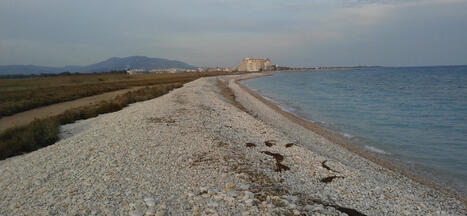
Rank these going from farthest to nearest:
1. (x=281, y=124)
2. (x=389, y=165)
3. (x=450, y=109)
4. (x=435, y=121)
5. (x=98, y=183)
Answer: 1. (x=450, y=109)
2. (x=435, y=121)
3. (x=281, y=124)
4. (x=389, y=165)
5. (x=98, y=183)

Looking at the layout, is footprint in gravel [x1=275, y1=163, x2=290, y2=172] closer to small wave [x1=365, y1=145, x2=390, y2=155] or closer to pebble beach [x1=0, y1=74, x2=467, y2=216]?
pebble beach [x1=0, y1=74, x2=467, y2=216]

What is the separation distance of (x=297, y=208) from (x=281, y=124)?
35.1 ft

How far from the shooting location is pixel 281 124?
15695mm

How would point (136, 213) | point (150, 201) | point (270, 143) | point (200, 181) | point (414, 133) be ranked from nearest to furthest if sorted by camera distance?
point (136, 213) → point (150, 201) → point (200, 181) → point (270, 143) → point (414, 133)

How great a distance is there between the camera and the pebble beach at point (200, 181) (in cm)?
519

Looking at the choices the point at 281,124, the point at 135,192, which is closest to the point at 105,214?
the point at 135,192

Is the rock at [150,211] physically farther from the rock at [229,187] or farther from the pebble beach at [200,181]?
the rock at [229,187]

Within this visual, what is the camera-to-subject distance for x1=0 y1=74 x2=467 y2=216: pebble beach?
204 inches

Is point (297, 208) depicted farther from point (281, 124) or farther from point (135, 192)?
point (281, 124)

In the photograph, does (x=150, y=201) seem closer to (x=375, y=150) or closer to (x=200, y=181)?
(x=200, y=181)

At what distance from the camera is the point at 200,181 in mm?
6254

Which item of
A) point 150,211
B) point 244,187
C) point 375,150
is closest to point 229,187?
point 244,187

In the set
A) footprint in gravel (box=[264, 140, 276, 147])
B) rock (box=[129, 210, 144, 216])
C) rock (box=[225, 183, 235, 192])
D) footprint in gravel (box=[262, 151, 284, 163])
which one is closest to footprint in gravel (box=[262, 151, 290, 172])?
footprint in gravel (box=[262, 151, 284, 163])

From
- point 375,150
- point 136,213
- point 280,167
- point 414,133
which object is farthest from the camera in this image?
point 414,133
